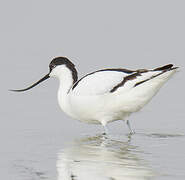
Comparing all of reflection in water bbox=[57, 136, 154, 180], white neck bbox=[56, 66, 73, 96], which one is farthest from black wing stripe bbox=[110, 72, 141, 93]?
white neck bbox=[56, 66, 73, 96]

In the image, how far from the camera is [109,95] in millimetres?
11969

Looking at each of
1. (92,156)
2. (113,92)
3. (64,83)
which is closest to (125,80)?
(113,92)

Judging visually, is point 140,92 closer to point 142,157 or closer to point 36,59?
point 142,157

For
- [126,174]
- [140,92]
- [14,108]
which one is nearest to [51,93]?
[14,108]

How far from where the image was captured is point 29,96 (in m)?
15.7

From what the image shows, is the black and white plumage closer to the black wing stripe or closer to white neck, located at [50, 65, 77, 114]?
the black wing stripe

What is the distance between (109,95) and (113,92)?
0.28ft

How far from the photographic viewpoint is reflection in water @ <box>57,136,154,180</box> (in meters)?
8.68

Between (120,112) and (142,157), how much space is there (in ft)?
7.71

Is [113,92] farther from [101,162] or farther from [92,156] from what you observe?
[101,162]

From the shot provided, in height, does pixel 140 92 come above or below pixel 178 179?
above

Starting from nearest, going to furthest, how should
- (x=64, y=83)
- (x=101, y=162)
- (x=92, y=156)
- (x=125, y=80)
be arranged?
1. (x=101, y=162)
2. (x=92, y=156)
3. (x=125, y=80)
4. (x=64, y=83)

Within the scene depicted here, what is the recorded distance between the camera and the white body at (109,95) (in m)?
11.8

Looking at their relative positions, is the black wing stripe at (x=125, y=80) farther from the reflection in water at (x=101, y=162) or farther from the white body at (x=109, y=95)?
the reflection in water at (x=101, y=162)
